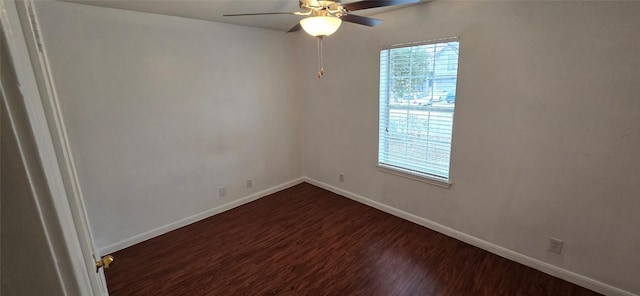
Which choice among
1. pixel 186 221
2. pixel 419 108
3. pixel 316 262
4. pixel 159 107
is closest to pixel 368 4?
pixel 419 108

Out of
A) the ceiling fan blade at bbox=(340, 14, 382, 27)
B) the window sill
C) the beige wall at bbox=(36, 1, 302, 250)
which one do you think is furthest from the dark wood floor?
the ceiling fan blade at bbox=(340, 14, 382, 27)

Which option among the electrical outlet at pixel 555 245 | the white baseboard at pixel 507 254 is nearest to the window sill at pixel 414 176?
the white baseboard at pixel 507 254

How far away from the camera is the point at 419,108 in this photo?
2873 millimetres

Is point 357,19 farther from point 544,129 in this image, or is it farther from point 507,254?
point 507,254

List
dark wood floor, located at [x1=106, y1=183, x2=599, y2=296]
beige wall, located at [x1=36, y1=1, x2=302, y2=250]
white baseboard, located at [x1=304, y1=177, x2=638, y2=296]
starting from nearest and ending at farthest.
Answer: white baseboard, located at [x1=304, y1=177, x2=638, y2=296] < dark wood floor, located at [x1=106, y1=183, x2=599, y2=296] < beige wall, located at [x1=36, y1=1, x2=302, y2=250]

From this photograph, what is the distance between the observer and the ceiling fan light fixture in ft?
5.58

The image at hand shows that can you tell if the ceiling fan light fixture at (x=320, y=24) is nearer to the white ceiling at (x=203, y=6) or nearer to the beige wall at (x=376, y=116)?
the white ceiling at (x=203, y=6)

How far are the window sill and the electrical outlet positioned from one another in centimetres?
90

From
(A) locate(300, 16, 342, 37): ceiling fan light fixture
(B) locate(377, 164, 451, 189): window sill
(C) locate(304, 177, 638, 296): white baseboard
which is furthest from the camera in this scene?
(B) locate(377, 164, 451, 189): window sill

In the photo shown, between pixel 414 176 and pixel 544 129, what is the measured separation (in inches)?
49.2

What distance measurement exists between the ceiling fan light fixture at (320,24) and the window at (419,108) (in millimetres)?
1345

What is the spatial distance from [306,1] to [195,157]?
2285 mm

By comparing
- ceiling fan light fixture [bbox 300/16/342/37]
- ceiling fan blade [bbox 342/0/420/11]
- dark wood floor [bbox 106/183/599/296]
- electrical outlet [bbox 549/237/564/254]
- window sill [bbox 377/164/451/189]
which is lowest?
dark wood floor [bbox 106/183/599/296]

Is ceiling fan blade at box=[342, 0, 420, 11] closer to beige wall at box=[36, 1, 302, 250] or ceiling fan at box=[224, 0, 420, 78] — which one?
ceiling fan at box=[224, 0, 420, 78]
